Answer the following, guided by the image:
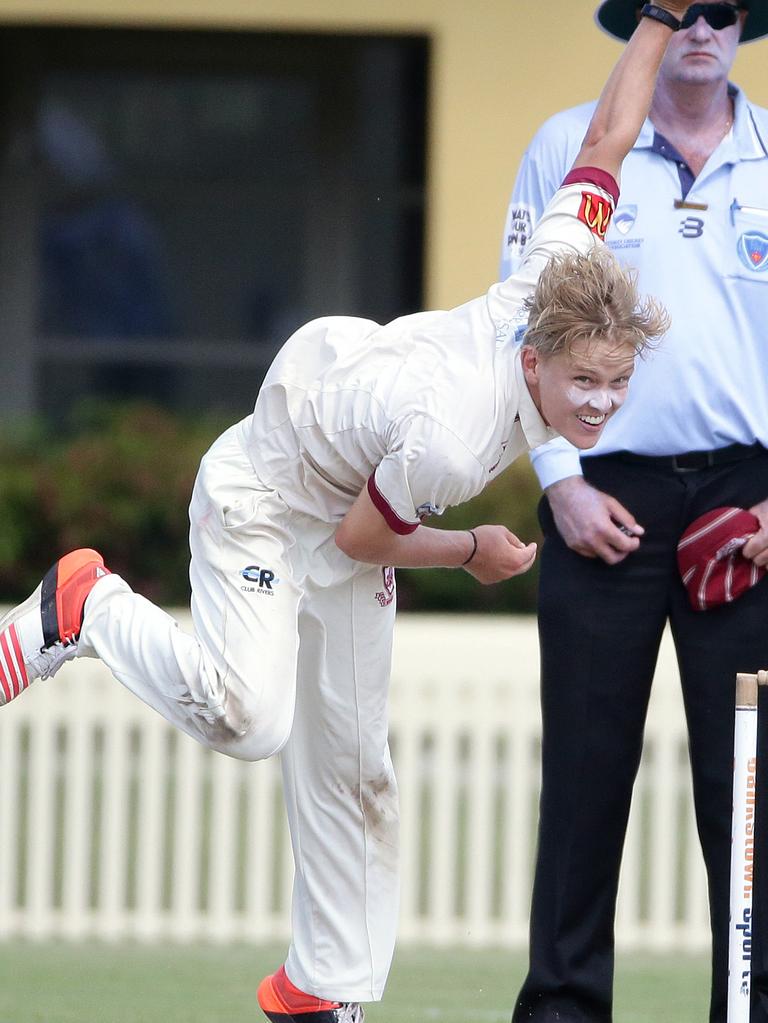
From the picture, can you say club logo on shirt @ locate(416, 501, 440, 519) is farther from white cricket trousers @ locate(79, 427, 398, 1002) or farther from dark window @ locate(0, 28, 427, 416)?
dark window @ locate(0, 28, 427, 416)

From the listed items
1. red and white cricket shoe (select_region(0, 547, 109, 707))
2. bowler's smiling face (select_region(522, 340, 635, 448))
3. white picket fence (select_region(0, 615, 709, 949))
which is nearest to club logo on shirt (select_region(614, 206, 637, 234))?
bowler's smiling face (select_region(522, 340, 635, 448))

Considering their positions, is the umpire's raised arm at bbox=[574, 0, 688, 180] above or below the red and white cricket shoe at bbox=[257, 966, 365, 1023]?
above

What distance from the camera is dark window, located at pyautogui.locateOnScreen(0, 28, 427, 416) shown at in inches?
401

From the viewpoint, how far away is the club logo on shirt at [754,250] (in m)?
4.10

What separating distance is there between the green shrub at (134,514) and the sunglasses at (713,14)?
4.33m

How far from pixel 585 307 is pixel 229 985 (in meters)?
3.07

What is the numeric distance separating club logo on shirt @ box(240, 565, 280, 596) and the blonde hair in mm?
Answer: 765

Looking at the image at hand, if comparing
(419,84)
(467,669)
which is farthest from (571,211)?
(419,84)

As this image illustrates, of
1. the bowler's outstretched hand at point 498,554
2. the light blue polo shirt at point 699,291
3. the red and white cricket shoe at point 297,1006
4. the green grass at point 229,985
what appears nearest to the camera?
the bowler's outstretched hand at point 498,554

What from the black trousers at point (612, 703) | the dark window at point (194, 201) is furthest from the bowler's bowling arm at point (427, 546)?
the dark window at point (194, 201)

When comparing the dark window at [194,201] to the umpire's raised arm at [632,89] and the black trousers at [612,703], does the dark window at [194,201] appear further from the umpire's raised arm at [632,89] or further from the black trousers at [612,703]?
the umpire's raised arm at [632,89]

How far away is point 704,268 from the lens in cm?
411

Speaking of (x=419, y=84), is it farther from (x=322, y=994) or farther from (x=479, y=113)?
(x=322, y=994)

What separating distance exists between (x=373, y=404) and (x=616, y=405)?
1.60 feet
